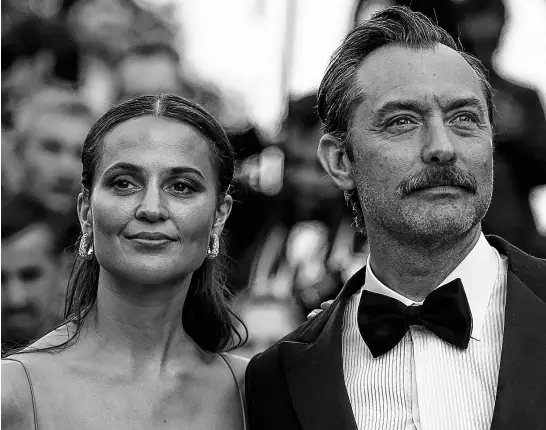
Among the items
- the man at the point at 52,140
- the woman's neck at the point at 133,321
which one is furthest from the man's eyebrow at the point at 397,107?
the man at the point at 52,140

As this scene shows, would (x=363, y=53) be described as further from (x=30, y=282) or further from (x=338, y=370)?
(x=30, y=282)

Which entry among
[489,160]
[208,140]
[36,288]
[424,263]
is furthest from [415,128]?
[36,288]

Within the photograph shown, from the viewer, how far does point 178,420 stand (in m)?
3.00

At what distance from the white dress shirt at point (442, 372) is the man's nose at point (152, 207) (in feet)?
2.48

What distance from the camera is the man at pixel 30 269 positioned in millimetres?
4719

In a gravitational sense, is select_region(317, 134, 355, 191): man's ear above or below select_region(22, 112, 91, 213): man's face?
above

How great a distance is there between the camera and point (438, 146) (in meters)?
2.82

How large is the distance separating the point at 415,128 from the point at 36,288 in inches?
102

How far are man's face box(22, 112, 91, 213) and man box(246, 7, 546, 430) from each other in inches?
79.1

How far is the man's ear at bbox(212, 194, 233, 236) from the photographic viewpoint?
10.4 feet

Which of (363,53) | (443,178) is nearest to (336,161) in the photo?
(363,53)

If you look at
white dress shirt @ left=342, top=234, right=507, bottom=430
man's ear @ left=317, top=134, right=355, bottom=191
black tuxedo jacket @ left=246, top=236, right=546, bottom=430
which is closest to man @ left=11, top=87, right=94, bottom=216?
man's ear @ left=317, top=134, right=355, bottom=191

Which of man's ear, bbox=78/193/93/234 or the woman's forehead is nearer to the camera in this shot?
the woman's forehead

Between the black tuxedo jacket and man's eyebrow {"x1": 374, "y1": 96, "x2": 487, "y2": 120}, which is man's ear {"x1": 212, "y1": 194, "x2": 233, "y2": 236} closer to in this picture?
the black tuxedo jacket
